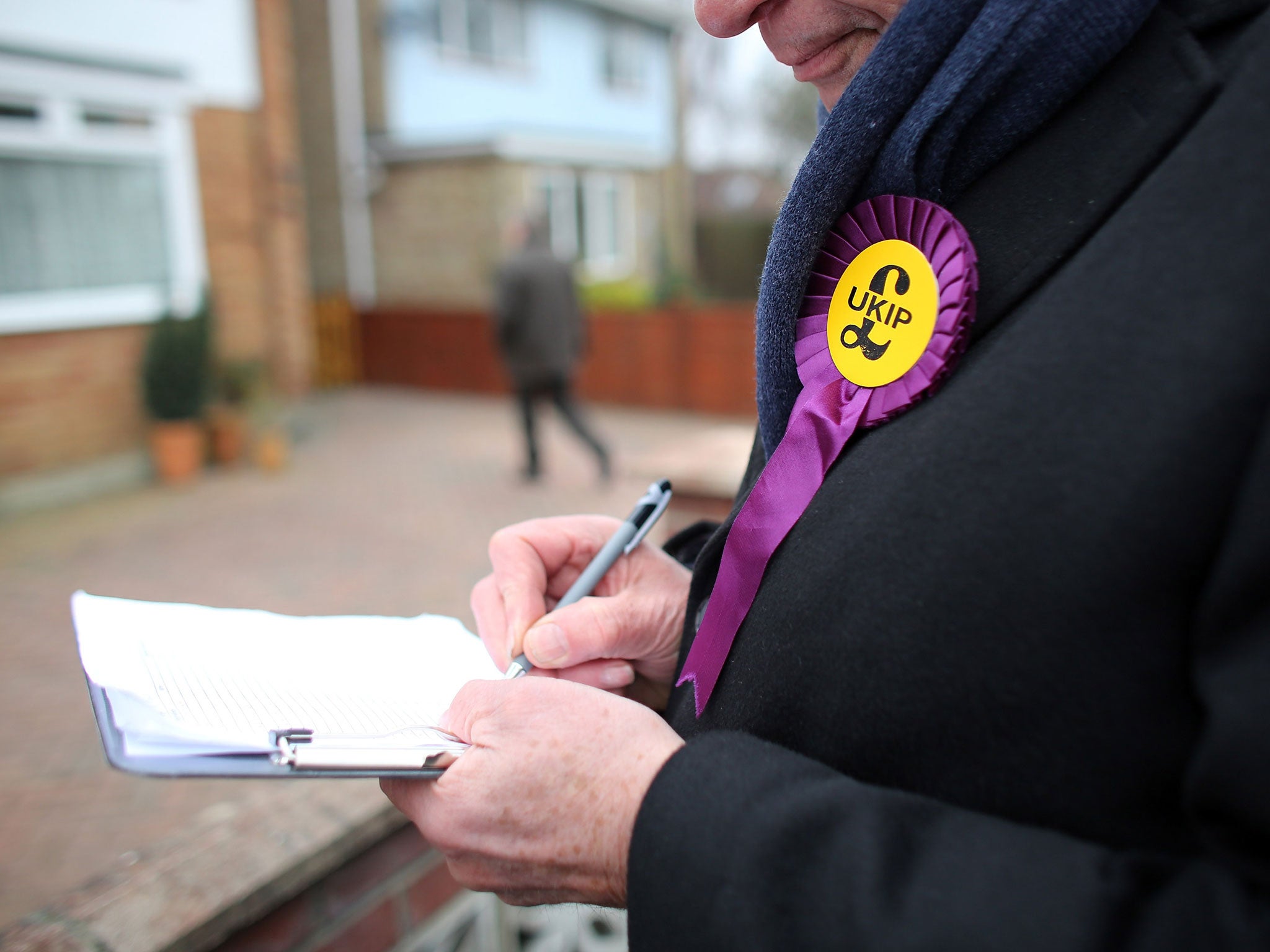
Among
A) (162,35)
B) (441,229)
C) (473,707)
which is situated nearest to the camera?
(473,707)

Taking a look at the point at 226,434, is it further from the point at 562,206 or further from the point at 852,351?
the point at 562,206

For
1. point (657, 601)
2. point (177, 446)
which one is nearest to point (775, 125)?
point (177, 446)

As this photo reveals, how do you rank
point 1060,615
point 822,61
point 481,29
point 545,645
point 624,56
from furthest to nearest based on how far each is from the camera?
point 624,56 → point 481,29 → point 545,645 → point 822,61 → point 1060,615

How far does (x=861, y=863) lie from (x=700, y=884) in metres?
0.13

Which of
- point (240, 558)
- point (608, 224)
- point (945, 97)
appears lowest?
point (240, 558)

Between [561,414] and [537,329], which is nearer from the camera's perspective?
[537,329]

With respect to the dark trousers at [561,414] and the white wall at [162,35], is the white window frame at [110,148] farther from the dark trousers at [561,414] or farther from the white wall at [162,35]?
the dark trousers at [561,414]

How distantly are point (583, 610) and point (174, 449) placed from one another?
8077 millimetres

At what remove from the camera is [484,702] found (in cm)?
89

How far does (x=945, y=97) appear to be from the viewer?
0.79 metres

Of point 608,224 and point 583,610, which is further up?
point 608,224

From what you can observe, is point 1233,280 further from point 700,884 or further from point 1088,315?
point 700,884

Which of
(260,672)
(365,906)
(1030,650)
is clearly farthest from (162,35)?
(1030,650)

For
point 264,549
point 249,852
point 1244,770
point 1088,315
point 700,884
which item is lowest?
point 264,549
